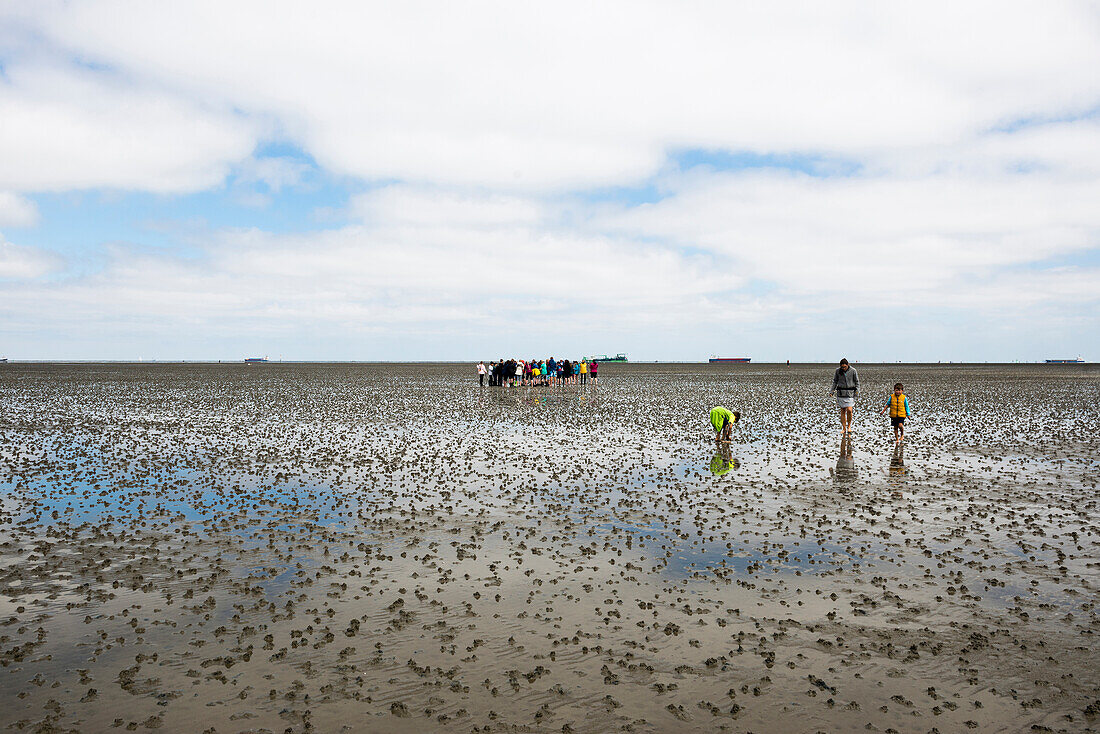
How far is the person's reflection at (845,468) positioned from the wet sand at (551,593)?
0.18 metres

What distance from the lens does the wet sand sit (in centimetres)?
687

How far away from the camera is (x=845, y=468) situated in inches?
779

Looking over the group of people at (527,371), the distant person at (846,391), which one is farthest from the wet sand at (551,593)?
the group of people at (527,371)

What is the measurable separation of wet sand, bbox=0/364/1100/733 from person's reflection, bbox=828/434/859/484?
0.18 m

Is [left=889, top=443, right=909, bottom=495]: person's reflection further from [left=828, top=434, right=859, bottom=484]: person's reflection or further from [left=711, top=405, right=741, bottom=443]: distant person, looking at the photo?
[left=711, top=405, right=741, bottom=443]: distant person

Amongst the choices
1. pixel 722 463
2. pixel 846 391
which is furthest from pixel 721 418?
pixel 846 391

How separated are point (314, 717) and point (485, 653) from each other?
2.02 m

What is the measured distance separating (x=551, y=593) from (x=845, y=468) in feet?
42.7

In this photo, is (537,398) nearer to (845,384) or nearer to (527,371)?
(527,371)

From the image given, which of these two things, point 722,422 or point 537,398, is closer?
point 722,422

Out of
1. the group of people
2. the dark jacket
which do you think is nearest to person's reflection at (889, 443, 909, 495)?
the dark jacket

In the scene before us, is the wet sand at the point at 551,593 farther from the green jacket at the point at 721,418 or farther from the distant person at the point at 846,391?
the distant person at the point at 846,391

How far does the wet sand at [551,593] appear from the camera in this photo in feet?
22.5

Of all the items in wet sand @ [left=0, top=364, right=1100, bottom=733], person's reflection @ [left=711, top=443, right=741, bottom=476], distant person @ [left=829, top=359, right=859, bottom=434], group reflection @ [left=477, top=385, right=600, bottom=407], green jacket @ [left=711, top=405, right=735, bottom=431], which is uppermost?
distant person @ [left=829, top=359, right=859, bottom=434]
